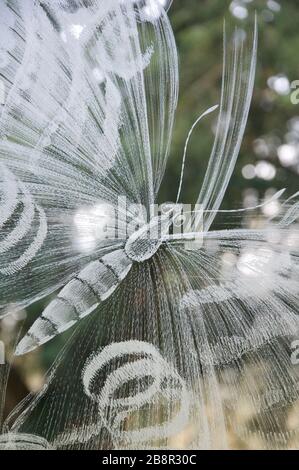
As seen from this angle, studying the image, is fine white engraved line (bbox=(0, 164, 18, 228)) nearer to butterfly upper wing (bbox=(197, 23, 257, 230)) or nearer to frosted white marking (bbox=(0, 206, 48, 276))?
frosted white marking (bbox=(0, 206, 48, 276))

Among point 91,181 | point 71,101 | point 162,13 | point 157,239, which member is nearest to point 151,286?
point 157,239

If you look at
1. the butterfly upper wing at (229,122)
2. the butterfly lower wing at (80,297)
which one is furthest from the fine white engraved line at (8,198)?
the butterfly upper wing at (229,122)

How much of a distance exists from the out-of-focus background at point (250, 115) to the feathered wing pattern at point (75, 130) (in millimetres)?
22

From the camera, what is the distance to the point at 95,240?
0.89 metres

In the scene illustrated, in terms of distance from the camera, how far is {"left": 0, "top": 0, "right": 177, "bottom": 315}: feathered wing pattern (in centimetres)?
89

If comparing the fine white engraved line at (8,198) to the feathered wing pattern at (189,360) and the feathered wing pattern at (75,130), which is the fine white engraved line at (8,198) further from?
the feathered wing pattern at (189,360)

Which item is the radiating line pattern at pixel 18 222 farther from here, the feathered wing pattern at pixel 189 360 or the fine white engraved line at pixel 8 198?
the feathered wing pattern at pixel 189 360

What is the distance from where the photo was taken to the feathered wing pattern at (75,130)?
894mm

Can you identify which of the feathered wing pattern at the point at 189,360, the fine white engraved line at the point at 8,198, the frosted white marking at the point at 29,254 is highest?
the fine white engraved line at the point at 8,198

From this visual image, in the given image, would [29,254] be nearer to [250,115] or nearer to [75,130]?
[75,130]

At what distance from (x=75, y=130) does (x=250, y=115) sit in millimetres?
252

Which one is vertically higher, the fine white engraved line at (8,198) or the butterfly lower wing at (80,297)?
the fine white engraved line at (8,198)

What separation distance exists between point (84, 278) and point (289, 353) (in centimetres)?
30

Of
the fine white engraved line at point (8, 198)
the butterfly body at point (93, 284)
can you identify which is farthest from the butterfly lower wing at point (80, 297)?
the fine white engraved line at point (8, 198)
